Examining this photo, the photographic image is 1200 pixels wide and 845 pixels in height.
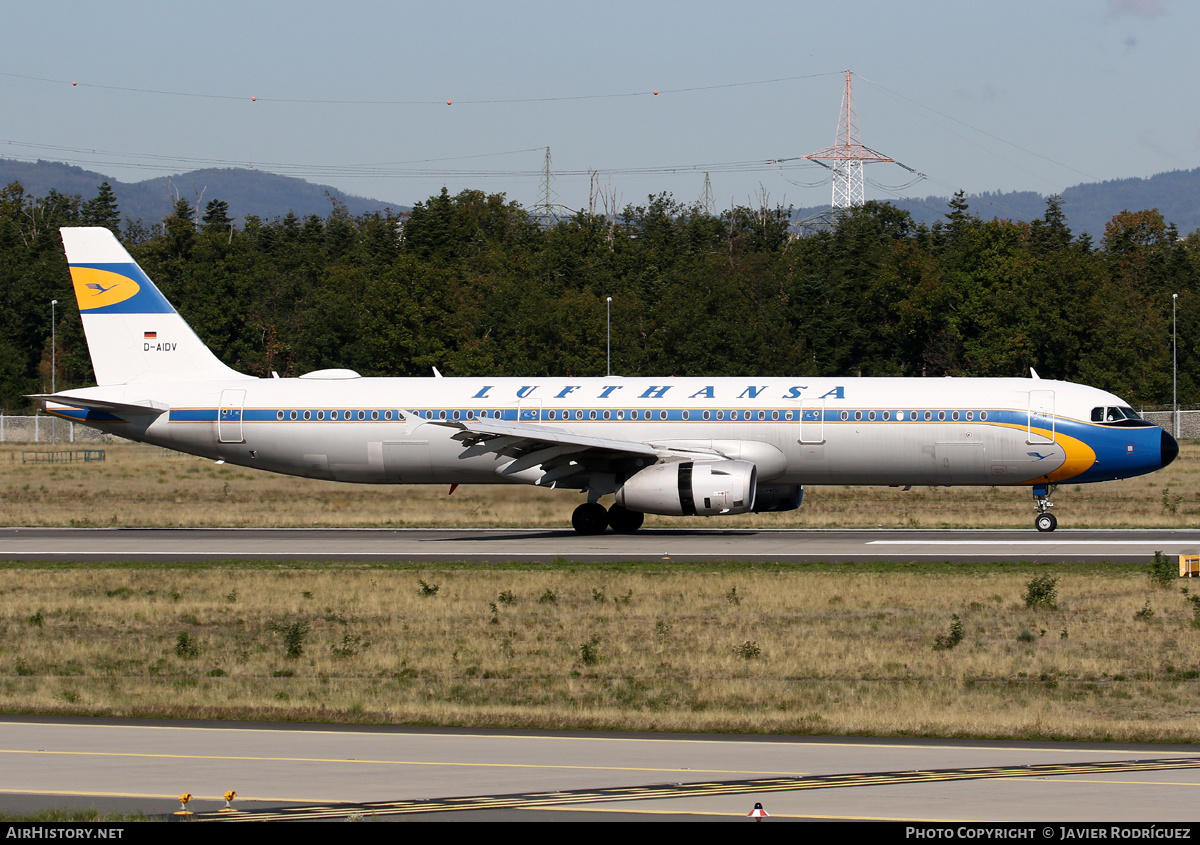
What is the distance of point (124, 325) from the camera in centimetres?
3738

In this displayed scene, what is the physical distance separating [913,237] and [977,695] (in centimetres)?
9933

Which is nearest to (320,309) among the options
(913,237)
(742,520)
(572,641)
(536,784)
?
(913,237)

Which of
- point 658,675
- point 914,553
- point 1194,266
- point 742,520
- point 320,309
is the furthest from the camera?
point 1194,266

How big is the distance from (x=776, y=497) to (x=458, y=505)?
445 inches

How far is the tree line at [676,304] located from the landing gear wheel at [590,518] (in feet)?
151

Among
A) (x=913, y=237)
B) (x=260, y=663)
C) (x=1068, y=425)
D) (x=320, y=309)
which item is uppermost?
(x=913, y=237)

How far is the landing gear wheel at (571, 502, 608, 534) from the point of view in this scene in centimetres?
3444

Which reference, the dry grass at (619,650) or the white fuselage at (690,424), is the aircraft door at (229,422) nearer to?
the white fuselage at (690,424)

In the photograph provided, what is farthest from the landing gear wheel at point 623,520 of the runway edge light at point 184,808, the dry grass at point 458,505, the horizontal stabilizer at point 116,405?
the runway edge light at point 184,808

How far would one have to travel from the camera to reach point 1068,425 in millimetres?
33406

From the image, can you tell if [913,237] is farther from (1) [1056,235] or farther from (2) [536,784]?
(2) [536,784]

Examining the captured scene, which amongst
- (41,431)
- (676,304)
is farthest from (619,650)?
(41,431)

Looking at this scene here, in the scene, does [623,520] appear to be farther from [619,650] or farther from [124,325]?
[619,650]

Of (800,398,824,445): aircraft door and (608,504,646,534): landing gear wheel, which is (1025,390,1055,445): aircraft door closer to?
(800,398,824,445): aircraft door
